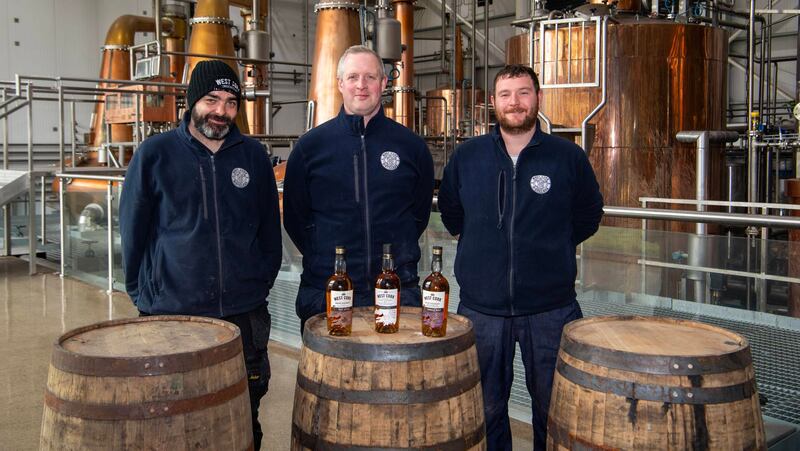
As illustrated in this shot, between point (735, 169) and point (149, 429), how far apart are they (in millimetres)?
9306

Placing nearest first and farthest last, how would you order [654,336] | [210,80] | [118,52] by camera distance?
[654,336], [210,80], [118,52]

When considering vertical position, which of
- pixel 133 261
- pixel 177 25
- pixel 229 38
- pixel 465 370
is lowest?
pixel 465 370

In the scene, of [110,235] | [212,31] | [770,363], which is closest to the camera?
[770,363]

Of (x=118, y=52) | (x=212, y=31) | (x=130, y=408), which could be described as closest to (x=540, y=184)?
(x=130, y=408)

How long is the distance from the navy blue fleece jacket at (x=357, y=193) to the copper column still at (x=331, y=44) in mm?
3881

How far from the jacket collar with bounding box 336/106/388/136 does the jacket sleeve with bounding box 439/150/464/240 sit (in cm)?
28

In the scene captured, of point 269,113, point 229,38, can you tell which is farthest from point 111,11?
point 269,113

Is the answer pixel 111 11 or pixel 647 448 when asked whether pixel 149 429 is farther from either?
pixel 111 11

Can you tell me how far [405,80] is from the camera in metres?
12.0

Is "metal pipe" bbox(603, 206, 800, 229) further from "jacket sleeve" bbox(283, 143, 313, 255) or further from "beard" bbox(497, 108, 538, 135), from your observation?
"jacket sleeve" bbox(283, 143, 313, 255)

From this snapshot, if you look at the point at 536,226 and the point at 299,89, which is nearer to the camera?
the point at 536,226

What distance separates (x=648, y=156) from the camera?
21.4 ft

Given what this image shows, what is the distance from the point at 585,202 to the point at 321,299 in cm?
91

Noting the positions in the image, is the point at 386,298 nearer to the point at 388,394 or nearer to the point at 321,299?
the point at 388,394
